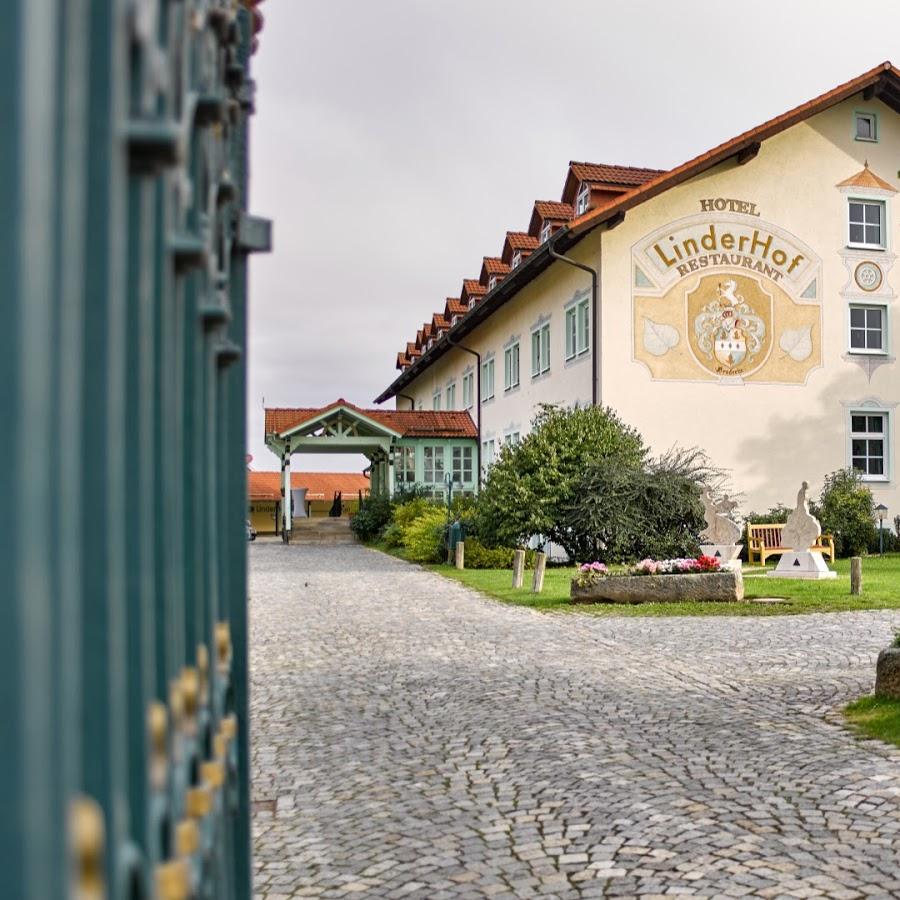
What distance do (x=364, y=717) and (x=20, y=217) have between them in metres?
6.96

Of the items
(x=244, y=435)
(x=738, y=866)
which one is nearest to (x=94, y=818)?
(x=244, y=435)

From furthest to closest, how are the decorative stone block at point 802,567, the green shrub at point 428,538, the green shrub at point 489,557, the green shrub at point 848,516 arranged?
1. the green shrub at point 428,538
2. the green shrub at point 848,516
3. the green shrub at point 489,557
4. the decorative stone block at point 802,567

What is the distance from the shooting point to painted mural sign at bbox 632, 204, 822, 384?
2411 cm

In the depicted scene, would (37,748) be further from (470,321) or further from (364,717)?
(470,321)

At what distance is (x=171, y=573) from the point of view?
1.44 m

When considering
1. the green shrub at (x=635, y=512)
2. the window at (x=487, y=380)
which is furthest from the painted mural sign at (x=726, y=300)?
the window at (x=487, y=380)

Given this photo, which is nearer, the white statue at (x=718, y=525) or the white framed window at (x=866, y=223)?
the white statue at (x=718, y=525)

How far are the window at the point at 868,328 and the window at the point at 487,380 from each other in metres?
11.9

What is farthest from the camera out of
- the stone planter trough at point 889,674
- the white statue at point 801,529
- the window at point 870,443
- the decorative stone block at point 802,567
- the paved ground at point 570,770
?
the window at point 870,443

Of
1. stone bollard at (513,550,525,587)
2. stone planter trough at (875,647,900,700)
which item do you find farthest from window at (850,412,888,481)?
stone planter trough at (875,647,900,700)

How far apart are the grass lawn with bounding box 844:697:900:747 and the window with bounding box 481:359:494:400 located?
27.1m

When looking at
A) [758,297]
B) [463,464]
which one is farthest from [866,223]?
[463,464]

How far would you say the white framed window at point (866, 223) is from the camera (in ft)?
83.6

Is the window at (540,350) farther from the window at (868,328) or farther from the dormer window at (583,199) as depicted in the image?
the window at (868,328)
